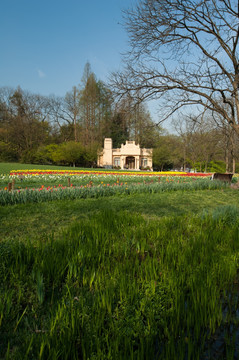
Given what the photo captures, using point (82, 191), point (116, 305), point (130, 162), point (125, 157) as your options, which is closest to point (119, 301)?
point (116, 305)

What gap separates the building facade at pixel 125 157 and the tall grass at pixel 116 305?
40353 mm

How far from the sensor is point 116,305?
173 cm

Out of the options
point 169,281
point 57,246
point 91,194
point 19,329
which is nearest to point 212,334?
point 169,281

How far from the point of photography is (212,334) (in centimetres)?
156

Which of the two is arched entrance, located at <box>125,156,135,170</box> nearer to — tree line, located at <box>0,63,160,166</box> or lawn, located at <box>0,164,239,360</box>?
tree line, located at <box>0,63,160,166</box>

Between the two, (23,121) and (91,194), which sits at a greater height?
(23,121)

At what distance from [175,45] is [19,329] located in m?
10.1

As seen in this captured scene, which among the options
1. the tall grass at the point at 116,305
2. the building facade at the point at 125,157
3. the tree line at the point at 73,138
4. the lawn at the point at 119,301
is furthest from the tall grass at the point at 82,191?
the building facade at the point at 125,157

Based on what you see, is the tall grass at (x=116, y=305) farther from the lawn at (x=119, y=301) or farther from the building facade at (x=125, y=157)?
the building facade at (x=125, y=157)

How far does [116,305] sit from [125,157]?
4333 centimetres

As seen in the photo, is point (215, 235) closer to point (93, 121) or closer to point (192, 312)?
point (192, 312)

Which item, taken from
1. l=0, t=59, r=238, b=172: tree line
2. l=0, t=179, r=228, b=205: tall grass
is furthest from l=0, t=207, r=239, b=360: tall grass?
l=0, t=59, r=238, b=172: tree line

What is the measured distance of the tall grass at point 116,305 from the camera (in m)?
1.29

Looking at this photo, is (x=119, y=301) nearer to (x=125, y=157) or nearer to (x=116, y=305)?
(x=116, y=305)
